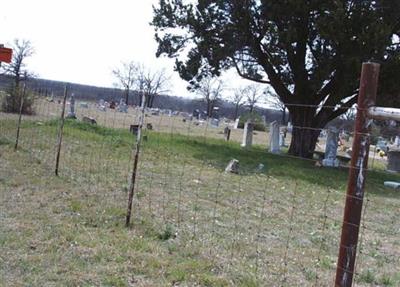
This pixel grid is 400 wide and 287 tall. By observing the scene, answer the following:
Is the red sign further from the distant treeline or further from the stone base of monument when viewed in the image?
the distant treeline

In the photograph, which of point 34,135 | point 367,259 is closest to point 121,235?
point 367,259

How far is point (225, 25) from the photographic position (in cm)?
2011

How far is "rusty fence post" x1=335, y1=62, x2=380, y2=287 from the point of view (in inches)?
127

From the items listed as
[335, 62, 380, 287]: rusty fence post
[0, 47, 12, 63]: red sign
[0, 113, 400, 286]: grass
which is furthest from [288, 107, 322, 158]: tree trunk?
[335, 62, 380, 287]: rusty fence post

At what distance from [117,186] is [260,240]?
349cm

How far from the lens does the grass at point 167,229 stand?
15.6 ft

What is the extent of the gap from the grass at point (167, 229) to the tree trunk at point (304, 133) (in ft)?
30.0

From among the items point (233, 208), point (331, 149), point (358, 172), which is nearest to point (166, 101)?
point (331, 149)

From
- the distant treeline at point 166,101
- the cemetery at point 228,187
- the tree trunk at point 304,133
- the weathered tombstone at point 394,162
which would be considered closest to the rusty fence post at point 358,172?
the cemetery at point 228,187

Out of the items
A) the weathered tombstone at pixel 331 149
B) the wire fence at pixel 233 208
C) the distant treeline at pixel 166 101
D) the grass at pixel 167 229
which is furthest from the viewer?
the distant treeline at pixel 166 101

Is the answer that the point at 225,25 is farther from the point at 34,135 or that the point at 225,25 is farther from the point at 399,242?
the point at 399,242

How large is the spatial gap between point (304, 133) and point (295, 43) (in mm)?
4083

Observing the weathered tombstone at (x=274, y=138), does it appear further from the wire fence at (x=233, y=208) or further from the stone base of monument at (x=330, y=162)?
the wire fence at (x=233, y=208)

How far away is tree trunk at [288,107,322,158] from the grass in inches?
360
